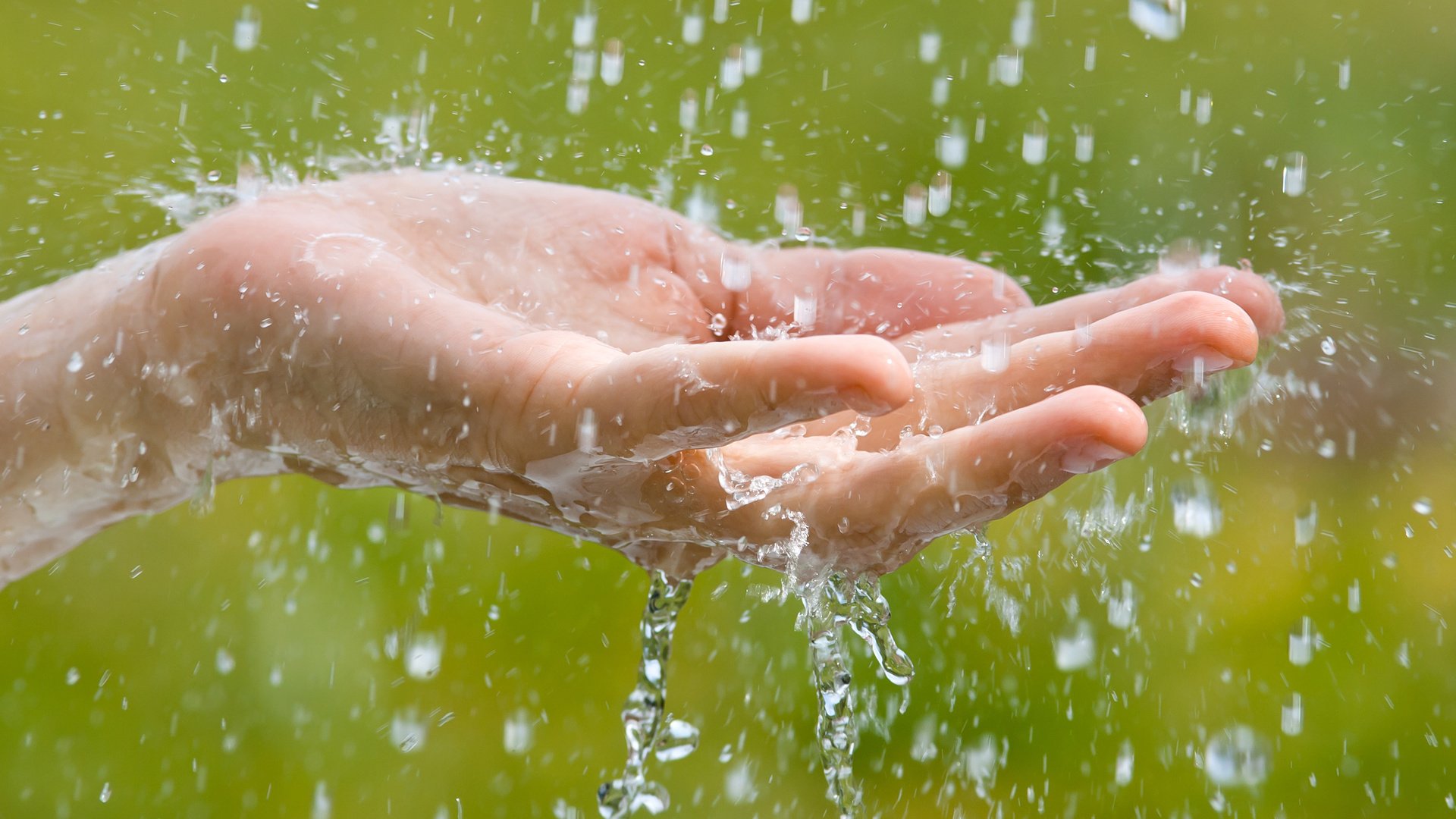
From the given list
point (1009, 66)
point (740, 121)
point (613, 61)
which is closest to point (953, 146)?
point (1009, 66)

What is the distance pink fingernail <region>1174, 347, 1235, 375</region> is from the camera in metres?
0.69

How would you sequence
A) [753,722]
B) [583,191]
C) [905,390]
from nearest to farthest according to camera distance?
[905,390] < [583,191] < [753,722]

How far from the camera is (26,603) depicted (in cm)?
217

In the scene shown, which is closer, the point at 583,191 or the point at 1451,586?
the point at 583,191

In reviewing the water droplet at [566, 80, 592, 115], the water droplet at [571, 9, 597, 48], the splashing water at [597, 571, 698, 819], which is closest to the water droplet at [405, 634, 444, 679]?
the splashing water at [597, 571, 698, 819]

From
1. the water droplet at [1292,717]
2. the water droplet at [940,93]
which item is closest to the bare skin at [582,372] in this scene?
the water droplet at [940,93]

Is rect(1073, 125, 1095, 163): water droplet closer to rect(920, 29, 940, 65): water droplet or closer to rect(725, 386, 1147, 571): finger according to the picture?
rect(920, 29, 940, 65): water droplet

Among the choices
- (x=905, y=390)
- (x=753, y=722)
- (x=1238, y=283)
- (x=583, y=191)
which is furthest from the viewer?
(x=753, y=722)

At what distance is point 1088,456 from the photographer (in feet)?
2.06

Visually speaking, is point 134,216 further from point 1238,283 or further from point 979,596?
point 1238,283

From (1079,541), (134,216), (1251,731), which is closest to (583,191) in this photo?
(134,216)

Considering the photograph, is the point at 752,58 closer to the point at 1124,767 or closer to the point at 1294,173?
the point at 1294,173

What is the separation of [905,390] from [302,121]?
1825 mm

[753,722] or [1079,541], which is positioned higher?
[1079,541]
